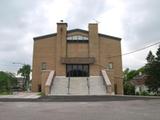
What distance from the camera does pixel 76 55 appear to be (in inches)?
1714

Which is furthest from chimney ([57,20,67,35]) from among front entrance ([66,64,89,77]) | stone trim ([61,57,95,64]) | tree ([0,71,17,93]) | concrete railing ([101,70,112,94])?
tree ([0,71,17,93])

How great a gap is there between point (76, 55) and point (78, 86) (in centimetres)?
844

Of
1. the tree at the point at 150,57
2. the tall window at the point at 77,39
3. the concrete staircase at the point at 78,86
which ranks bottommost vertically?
the concrete staircase at the point at 78,86

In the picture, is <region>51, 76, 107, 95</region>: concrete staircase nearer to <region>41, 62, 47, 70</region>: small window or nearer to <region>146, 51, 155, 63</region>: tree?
<region>41, 62, 47, 70</region>: small window

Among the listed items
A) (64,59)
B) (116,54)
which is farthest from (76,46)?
(116,54)

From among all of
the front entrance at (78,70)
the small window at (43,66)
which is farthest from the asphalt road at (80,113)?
the small window at (43,66)

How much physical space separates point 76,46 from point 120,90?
978 cm

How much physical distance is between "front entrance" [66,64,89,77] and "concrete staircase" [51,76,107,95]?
223cm

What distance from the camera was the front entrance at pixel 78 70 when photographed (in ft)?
143

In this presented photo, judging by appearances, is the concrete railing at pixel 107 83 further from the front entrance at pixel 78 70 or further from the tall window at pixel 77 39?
the tall window at pixel 77 39

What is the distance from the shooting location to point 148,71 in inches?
1650

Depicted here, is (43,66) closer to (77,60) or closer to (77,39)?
(77,60)

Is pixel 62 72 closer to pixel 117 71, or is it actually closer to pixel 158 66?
pixel 117 71

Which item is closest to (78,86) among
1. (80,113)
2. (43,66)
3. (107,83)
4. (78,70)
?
(107,83)
